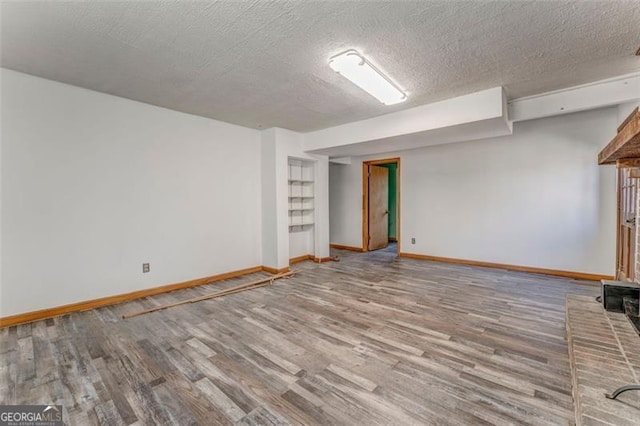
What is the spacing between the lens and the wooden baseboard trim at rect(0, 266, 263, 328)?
2.66 m

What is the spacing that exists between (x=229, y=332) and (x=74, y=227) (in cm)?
216

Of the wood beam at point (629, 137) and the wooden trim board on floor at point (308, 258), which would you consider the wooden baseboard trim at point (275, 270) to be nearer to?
the wooden trim board on floor at point (308, 258)

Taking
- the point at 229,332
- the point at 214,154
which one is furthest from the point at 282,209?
the point at 229,332

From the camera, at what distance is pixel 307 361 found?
80.9 inches

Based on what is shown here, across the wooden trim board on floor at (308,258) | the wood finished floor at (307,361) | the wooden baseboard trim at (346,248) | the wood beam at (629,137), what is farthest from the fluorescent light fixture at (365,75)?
the wooden baseboard trim at (346,248)

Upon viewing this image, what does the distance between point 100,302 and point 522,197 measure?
20.1ft

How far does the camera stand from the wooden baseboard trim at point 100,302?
2656 mm

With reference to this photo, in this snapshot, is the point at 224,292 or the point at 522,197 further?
the point at 522,197

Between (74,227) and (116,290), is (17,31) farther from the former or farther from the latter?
(116,290)

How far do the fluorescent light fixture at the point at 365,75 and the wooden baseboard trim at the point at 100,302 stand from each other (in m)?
3.41

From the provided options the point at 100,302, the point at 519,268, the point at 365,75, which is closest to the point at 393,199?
the point at 519,268

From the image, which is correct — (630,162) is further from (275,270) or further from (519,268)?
(275,270)

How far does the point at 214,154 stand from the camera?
4.20 metres

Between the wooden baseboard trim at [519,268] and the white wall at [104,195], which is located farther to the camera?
the wooden baseboard trim at [519,268]
